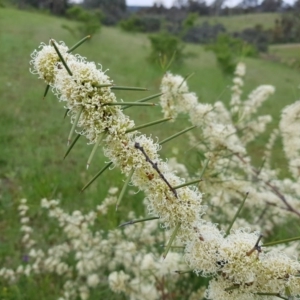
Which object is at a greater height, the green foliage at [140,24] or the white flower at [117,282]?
the white flower at [117,282]

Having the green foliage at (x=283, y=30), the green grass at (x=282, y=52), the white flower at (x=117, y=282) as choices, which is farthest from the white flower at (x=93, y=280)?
the green foliage at (x=283, y=30)

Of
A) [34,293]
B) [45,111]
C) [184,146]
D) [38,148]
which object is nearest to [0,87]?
[45,111]

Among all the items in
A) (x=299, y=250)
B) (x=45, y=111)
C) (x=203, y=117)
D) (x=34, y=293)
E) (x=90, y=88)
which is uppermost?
(x=90, y=88)

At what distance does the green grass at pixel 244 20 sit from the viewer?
1351 cm

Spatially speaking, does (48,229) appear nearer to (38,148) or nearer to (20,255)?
(20,255)

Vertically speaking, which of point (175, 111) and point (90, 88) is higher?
point (90, 88)

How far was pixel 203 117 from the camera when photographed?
46.4 inches

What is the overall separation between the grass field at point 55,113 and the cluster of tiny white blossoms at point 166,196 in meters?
0.49

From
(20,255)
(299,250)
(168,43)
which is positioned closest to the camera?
(299,250)

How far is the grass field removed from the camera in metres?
2.61

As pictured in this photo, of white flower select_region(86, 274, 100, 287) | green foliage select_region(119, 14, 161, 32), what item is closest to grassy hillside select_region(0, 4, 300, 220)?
white flower select_region(86, 274, 100, 287)

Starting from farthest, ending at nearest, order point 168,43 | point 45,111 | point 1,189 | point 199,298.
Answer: point 168,43 → point 45,111 → point 1,189 → point 199,298

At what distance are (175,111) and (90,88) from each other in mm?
622

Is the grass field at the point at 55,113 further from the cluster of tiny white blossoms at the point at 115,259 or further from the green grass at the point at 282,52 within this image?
the green grass at the point at 282,52
